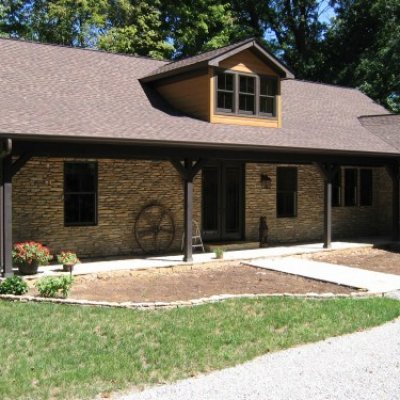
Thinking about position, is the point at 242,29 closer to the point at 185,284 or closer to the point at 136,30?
the point at 136,30

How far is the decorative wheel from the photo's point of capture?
13688mm

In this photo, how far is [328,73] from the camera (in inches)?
1178

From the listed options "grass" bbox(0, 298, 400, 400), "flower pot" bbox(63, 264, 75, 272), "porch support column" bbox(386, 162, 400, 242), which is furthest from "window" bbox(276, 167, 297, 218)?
"grass" bbox(0, 298, 400, 400)

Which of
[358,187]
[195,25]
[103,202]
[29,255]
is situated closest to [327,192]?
[358,187]

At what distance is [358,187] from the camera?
61.1 feet

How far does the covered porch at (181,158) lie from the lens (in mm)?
9938

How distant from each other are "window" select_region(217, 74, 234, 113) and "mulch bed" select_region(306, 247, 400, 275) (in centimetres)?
443

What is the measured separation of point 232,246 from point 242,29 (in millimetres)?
18926

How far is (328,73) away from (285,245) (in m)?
17.0

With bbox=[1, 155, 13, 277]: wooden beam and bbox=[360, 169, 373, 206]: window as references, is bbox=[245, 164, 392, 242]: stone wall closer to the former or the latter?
bbox=[360, 169, 373, 206]: window

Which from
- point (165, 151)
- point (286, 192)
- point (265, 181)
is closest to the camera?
point (165, 151)

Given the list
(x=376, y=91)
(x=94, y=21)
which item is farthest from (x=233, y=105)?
(x=376, y=91)

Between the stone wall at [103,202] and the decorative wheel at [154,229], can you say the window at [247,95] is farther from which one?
the decorative wheel at [154,229]

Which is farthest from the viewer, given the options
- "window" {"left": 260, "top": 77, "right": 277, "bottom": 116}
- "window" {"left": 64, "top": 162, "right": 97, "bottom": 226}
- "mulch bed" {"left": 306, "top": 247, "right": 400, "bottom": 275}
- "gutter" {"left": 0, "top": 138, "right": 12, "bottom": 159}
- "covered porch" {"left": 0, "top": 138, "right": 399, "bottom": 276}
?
"window" {"left": 260, "top": 77, "right": 277, "bottom": 116}
